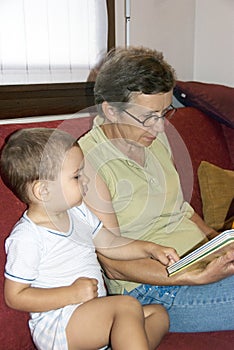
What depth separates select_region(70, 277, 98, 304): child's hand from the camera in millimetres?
1130

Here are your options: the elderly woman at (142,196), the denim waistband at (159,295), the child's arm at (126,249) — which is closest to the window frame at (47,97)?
the elderly woman at (142,196)

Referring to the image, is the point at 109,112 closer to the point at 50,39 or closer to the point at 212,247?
the point at 212,247

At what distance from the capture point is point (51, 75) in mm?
1985

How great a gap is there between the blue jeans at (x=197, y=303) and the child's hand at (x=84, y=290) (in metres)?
0.26

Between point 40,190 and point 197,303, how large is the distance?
1.73 ft

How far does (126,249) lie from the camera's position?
4.38ft

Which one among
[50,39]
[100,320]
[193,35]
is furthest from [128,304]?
[193,35]

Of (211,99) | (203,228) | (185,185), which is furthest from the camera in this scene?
(211,99)

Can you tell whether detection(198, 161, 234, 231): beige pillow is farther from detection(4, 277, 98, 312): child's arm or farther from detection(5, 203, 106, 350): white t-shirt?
detection(4, 277, 98, 312): child's arm

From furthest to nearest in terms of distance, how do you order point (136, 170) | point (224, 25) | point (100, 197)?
1. point (224, 25)
2. point (136, 170)
3. point (100, 197)

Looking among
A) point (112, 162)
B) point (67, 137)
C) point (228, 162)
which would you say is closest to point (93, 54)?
point (228, 162)

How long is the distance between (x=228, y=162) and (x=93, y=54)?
73 cm

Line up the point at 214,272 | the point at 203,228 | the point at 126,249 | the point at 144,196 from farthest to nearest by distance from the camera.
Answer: the point at 203,228
the point at 144,196
the point at 126,249
the point at 214,272

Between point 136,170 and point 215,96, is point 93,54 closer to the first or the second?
point 215,96
